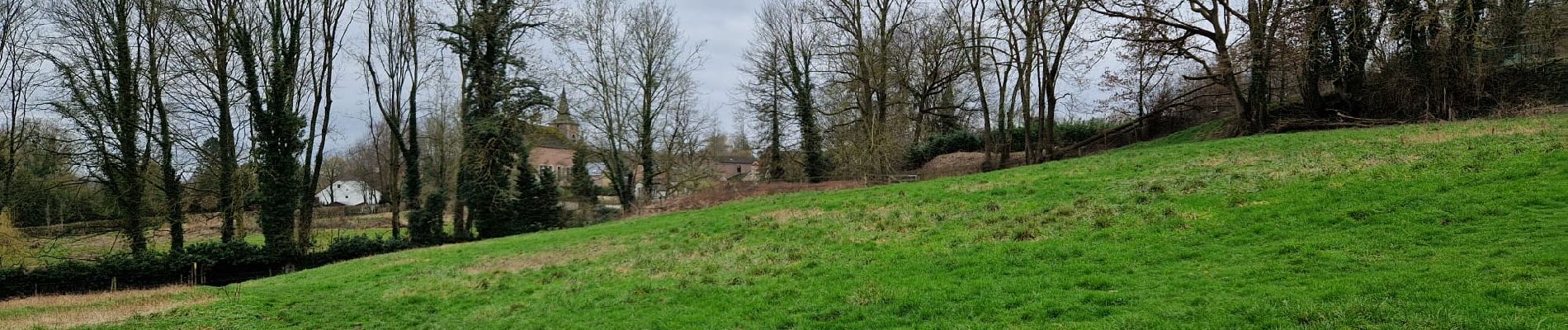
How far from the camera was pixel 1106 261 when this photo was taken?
9125 millimetres

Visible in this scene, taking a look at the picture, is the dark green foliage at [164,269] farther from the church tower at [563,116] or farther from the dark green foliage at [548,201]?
the church tower at [563,116]

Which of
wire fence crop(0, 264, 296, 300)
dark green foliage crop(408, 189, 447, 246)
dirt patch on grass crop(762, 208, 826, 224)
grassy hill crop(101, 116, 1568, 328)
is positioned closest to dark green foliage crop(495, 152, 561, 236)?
dark green foliage crop(408, 189, 447, 246)

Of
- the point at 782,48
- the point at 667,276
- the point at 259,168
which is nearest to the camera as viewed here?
the point at 667,276

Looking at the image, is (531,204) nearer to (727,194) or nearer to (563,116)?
(563,116)

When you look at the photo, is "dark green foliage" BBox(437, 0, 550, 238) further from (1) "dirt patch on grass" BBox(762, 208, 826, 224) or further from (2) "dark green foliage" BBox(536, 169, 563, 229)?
(1) "dirt patch on grass" BBox(762, 208, 826, 224)

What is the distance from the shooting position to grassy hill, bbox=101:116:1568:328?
6371mm

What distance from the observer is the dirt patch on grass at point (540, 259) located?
15487mm

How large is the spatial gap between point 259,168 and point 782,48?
95.5 feet

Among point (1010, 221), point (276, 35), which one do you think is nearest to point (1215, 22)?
point (1010, 221)

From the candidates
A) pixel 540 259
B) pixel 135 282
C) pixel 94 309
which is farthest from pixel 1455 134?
pixel 135 282

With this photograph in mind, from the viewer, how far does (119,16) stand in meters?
23.7

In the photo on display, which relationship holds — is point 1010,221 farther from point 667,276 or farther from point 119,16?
point 119,16

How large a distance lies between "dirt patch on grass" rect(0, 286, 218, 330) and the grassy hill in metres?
0.72

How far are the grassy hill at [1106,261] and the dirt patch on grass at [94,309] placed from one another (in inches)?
28.2
